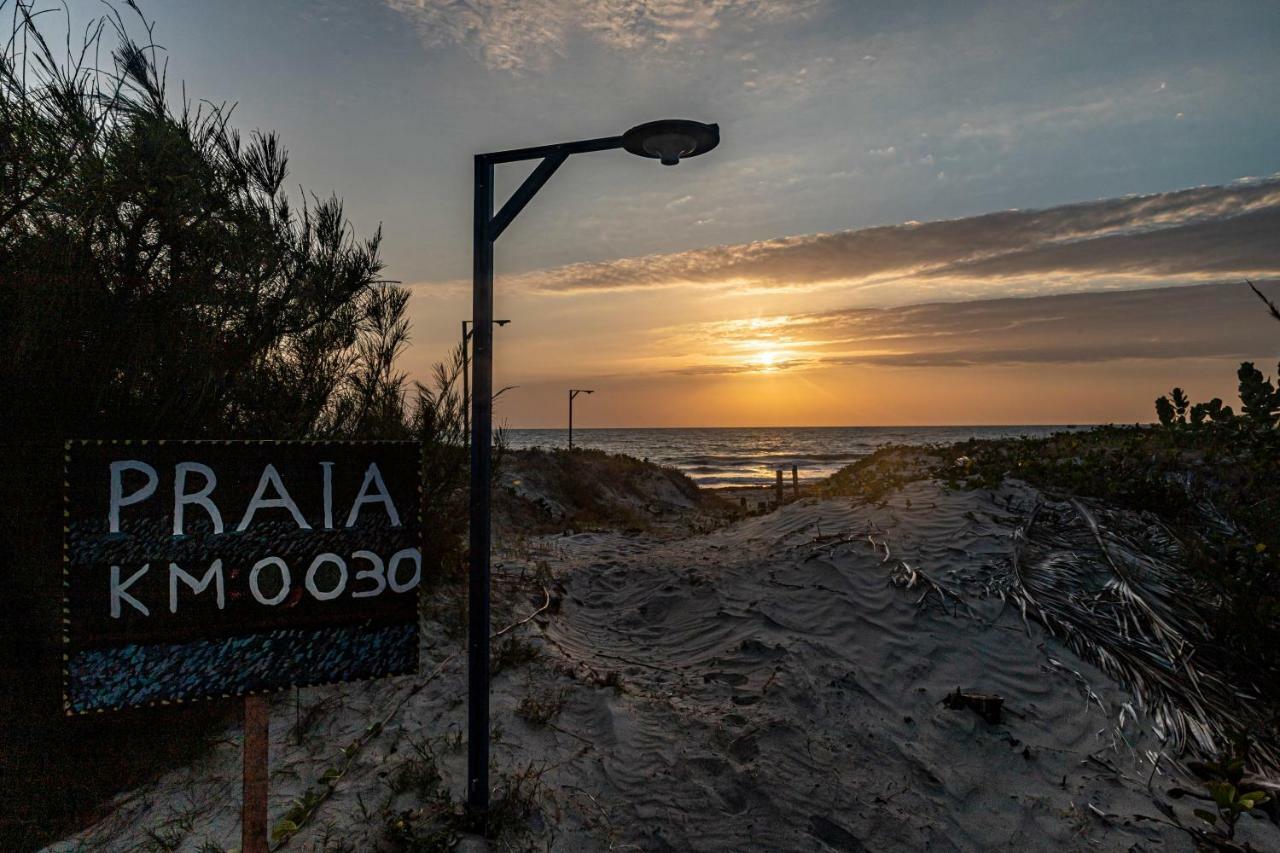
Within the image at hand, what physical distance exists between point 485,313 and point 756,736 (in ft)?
12.8

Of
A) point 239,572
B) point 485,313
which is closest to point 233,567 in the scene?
point 239,572

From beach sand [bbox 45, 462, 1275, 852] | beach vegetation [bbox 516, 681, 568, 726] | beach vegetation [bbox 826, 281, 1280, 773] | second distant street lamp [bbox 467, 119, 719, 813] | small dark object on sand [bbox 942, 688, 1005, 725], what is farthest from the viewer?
small dark object on sand [bbox 942, 688, 1005, 725]

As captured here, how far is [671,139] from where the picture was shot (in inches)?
158

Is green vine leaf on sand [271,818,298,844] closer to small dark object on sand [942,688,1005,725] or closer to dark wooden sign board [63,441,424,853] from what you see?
dark wooden sign board [63,441,424,853]

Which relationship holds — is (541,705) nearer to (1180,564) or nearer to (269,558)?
(269,558)

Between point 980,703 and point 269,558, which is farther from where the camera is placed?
point 980,703

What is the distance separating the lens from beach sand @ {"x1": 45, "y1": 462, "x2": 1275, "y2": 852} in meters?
4.32

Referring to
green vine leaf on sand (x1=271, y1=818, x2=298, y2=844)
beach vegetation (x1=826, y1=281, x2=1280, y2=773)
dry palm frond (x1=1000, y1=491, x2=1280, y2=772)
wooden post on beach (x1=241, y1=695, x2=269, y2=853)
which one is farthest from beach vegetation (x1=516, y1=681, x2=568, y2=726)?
beach vegetation (x1=826, y1=281, x2=1280, y2=773)

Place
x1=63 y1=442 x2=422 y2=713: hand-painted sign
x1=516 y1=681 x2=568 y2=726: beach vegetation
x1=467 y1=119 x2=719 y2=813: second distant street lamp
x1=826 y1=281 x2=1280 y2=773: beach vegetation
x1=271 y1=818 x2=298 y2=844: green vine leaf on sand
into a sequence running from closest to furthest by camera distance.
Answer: x1=63 y1=442 x2=422 y2=713: hand-painted sign → x1=271 y1=818 x2=298 y2=844: green vine leaf on sand → x1=467 y1=119 x2=719 y2=813: second distant street lamp → x1=516 y1=681 x2=568 y2=726: beach vegetation → x1=826 y1=281 x2=1280 y2=773: beach vegetation

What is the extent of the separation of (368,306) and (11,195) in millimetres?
3130

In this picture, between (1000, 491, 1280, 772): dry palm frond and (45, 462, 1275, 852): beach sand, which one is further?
(1000, 491, 1280, 772): dry palm frond

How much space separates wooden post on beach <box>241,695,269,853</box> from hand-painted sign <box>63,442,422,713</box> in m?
0.21

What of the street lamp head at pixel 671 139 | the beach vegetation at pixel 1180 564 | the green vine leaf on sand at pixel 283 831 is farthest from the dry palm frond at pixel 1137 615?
the green vine leaf on sand at pixel 283 831

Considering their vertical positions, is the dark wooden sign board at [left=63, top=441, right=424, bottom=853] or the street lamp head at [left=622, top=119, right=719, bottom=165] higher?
A: the street lamp head at [left=622, top=119, right=719, bottom=165]
